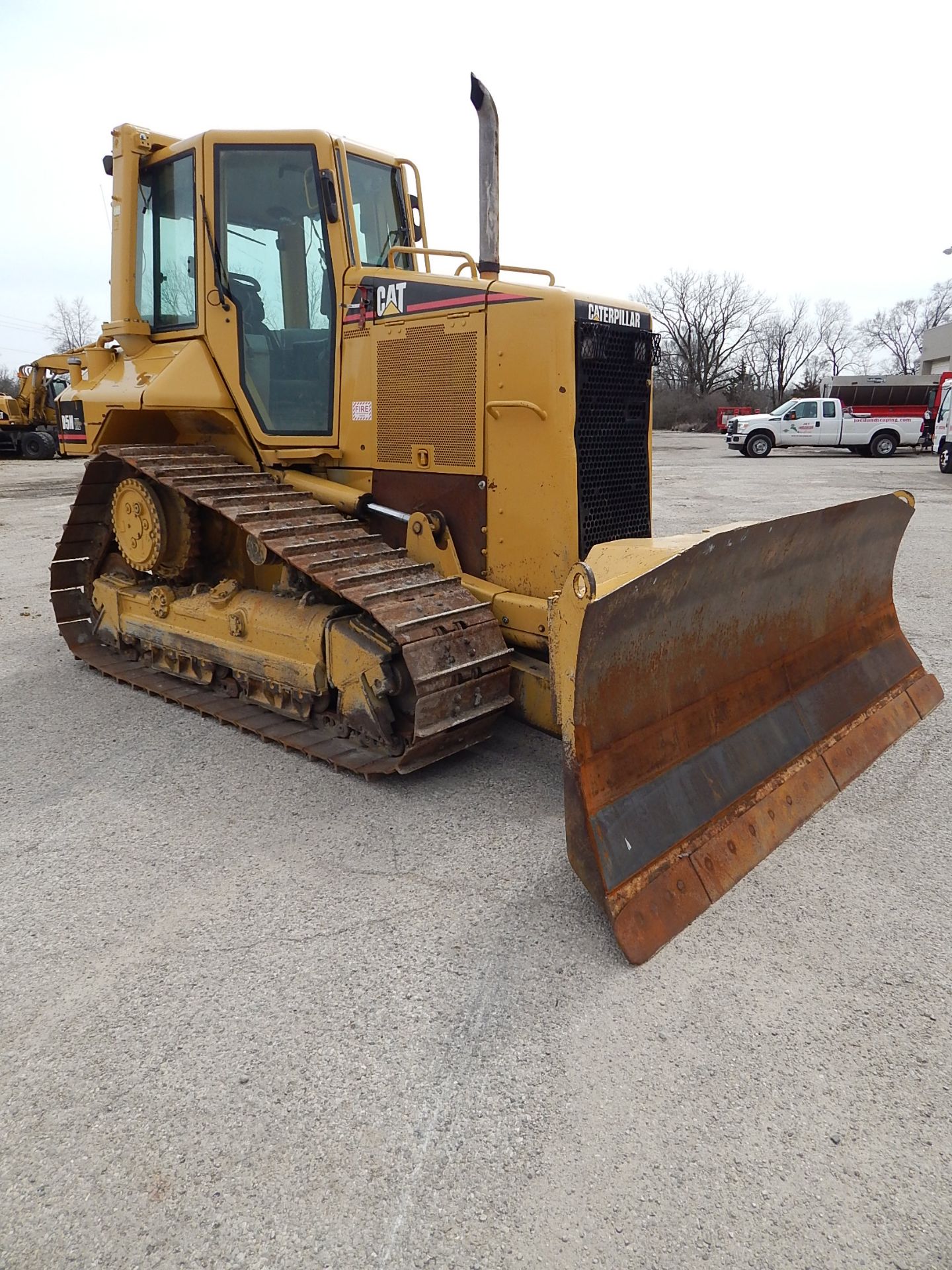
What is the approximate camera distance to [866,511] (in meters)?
4.48

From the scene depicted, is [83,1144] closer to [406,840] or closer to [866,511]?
[406,840]

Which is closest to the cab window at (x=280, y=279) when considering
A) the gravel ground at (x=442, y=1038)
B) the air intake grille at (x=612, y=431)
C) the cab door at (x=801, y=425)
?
the air intake grille at (x=612, y=431)

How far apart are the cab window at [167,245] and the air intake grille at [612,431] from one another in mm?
2516

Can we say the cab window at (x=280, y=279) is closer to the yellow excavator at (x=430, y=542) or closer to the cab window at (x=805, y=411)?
the yellow excavator at (x=430, y=542)

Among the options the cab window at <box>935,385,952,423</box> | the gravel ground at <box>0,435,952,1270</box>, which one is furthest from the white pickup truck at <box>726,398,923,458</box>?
the gravel ground at <box>0,435,952,1270</box>

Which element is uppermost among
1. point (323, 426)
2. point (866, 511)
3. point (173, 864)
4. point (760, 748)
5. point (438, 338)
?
point (438, 338)

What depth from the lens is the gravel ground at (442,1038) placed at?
1961mm

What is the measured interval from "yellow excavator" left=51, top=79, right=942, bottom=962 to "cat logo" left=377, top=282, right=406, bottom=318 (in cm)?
2

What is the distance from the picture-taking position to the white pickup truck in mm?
28984

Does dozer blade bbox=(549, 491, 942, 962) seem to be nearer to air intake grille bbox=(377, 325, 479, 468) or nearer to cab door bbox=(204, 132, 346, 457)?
air intake grille bbox=(377, 325, 479, 468)

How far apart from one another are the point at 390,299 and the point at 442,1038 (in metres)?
3.66

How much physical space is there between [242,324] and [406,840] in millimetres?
3228

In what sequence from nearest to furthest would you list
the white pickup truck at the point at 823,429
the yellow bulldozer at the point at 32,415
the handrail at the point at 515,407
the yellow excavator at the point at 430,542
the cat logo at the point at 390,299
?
the yellow excavator at the point at 430,542 → the handrail at the point at 515,407 → the cat logo at the point at 390,299 → the yellow bulldozer at the point at 32,415 → the white pickup truck at the point at 823,429

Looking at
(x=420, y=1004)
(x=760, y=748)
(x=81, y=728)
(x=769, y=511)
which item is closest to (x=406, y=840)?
(x=420, y=1004)
